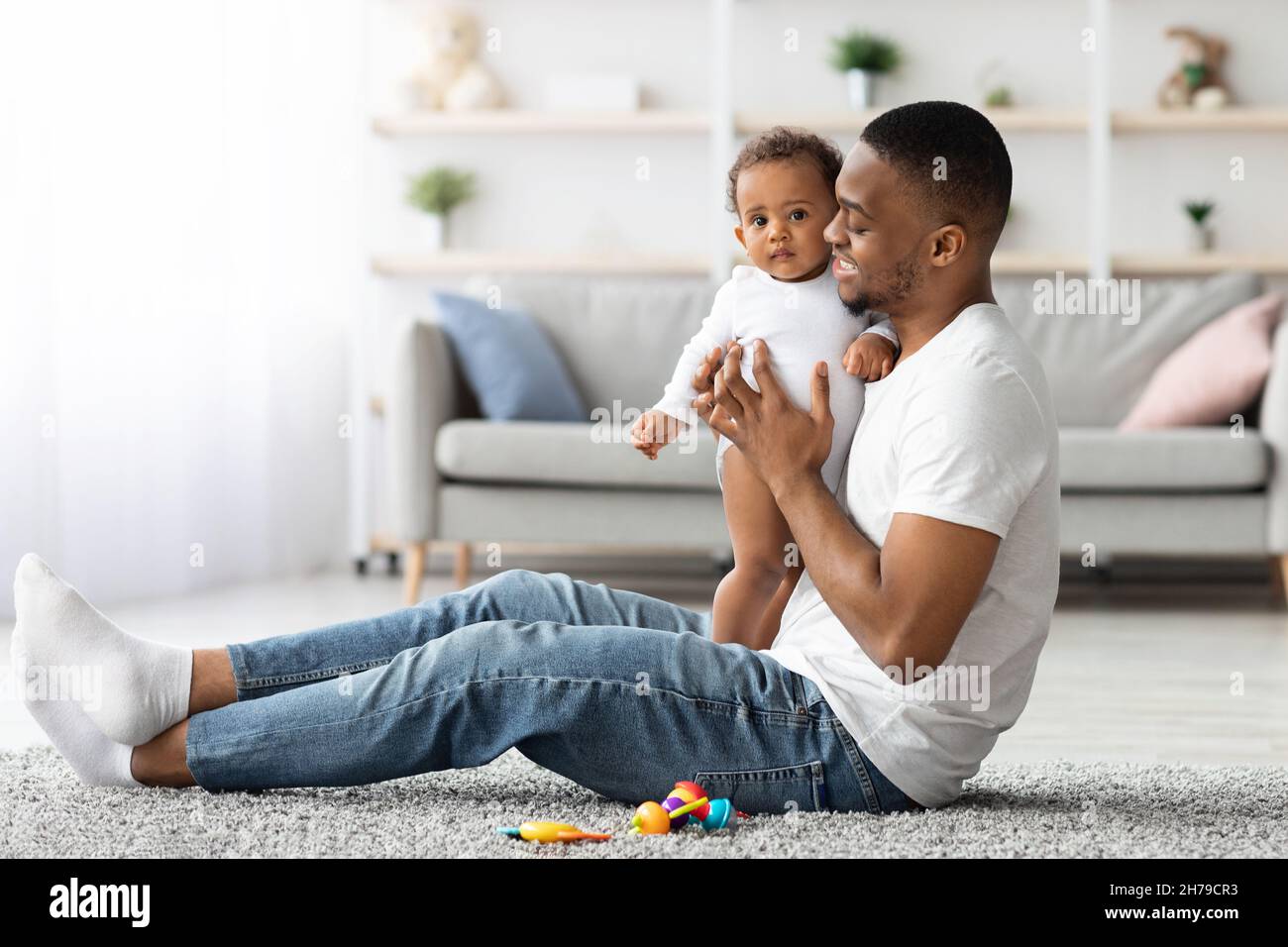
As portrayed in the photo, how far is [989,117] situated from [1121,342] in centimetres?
88

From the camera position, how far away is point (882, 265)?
4.29ft

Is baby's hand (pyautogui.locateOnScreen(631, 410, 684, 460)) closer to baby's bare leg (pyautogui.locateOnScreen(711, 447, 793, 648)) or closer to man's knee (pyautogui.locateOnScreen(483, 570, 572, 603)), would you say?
baby's bare leg (pyautogui.locateOnScreen(711, 447, 793, 648))

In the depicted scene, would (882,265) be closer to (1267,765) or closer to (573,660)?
(573,660)

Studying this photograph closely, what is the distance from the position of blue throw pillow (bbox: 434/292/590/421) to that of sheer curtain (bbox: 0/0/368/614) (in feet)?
2.31

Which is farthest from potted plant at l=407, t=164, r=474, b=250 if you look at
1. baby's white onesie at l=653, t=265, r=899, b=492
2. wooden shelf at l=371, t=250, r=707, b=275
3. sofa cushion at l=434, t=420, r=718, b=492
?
baby's white onesie at l=653, t=265, r=899, b=492

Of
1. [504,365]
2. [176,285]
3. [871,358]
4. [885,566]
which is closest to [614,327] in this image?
[504,365]

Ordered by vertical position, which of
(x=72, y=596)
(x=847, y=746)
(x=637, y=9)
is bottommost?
(x=847, y=746)

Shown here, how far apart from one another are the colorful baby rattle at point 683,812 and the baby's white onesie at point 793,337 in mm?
351

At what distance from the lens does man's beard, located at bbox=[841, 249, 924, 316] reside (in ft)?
4.28

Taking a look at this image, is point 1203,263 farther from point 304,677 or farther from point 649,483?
point 304,677

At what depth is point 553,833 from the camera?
53.0 inches

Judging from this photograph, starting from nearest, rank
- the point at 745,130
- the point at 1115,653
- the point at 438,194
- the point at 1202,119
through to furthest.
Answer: the point at 1115,653 → the point at 1202,119 → the point at 745,130 → the point at 438,194
